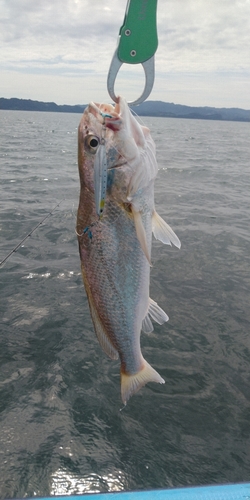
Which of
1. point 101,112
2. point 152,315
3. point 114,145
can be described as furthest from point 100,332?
→ point 101,112

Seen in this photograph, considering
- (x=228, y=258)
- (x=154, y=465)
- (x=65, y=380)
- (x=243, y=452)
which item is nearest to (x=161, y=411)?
(x=154, y=465)

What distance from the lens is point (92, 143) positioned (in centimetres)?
225

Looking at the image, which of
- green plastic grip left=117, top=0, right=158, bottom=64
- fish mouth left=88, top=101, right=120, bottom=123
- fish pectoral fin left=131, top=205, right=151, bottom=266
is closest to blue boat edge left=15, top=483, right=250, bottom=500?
fish pectoral fin left=131, top=205, right=151, bottom=266

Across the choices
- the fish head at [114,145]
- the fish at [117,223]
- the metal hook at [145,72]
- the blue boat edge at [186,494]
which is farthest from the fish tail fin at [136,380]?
the metal hook at [145,72]

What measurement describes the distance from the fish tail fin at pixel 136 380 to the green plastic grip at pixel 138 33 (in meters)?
1.95

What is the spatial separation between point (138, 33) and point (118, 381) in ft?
12.3

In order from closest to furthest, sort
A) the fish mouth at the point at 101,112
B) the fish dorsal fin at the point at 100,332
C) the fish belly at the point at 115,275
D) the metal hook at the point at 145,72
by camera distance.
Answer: the metal hook at the point at 145,72 → the fish mouth at the point at 101,112 → the fish belly at the point at 115,275 → the fish dorsal fin at the point at 100,332

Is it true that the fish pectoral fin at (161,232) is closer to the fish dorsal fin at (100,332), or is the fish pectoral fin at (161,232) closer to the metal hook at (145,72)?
the fish dorsal fin at (100,332)

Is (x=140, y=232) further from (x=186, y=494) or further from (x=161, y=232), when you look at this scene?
(x=186, y=494)

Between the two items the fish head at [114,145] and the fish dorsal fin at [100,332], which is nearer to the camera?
the fish head at [114,145]

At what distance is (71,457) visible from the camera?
370 cm

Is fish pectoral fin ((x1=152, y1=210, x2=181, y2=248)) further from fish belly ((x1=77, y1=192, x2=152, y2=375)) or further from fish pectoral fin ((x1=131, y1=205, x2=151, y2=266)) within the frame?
fish pectoral fin ((x1=131, y1=205, x2=151, y2=266))

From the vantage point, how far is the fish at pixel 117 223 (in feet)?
7.41

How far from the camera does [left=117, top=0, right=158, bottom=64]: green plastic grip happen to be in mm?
1963
